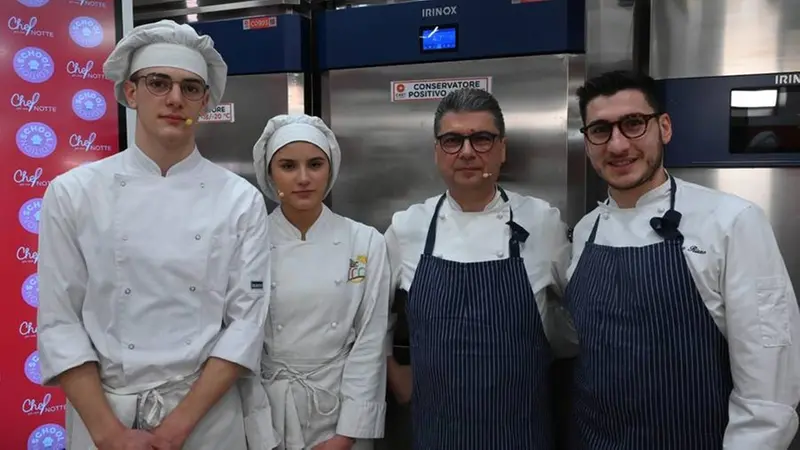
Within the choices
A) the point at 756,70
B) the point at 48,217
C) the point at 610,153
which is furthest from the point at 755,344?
the point at 48,217

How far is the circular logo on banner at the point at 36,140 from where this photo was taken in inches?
77.7

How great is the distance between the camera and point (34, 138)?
1.99m

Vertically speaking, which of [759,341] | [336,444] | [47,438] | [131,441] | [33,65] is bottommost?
[47,438]

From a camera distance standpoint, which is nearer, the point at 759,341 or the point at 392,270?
the point at 759,341

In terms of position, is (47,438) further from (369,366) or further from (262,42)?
(262,42)

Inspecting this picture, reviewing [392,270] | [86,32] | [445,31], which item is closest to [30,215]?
[86,32]

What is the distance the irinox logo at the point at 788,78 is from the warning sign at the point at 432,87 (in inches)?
28.3

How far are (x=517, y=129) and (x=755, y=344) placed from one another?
0.88m

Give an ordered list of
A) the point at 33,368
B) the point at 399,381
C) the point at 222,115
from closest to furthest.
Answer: the point at 399,381 → the point at 33,368 → the point at 222,115

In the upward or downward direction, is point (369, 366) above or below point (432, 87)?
below

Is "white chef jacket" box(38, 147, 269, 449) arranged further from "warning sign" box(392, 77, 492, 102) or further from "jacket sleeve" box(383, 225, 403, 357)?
"warning sign" box(392, 77, 492, 102)

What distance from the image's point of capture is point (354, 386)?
1.59m

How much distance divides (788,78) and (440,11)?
2.99 feet

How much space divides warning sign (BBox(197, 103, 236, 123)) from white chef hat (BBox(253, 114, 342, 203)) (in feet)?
2.04
